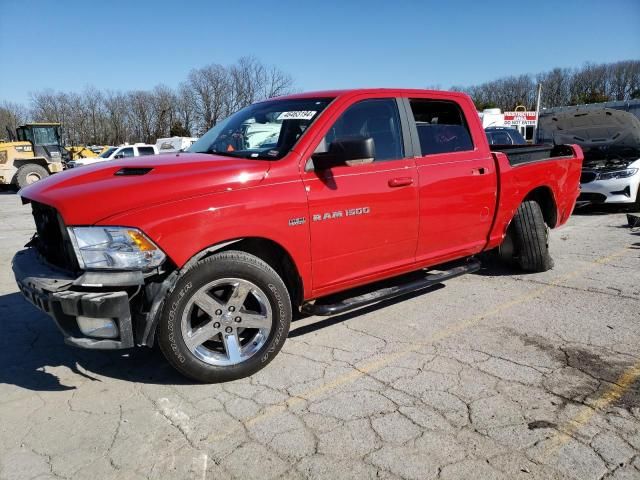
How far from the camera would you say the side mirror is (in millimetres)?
3213

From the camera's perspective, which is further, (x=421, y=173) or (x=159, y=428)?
(x=421, y=173)

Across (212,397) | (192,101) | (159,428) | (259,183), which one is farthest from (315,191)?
(192,101)

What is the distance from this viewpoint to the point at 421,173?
13.1ft

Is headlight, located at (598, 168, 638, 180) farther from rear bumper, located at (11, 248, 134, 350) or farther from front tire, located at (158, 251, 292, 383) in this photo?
rear bumper, located at (11, 248, 134, 350)

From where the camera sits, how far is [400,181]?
3832 millimetres

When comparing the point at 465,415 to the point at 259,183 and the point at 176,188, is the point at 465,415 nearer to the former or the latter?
the point at 259,183

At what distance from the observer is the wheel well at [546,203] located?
211 inches

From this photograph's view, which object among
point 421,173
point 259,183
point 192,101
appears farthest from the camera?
point 192,101

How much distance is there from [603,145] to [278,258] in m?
9.80

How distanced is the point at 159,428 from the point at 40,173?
20.9 m

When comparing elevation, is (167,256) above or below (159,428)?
above

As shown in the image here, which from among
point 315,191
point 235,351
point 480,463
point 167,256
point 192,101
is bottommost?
point 480,463

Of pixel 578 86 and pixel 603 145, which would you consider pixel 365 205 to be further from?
pixel 578 86

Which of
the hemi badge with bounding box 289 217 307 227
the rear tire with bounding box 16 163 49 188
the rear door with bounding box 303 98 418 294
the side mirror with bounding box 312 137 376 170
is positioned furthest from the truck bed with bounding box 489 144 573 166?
the rear tire with bounding box 16 163 49 188
